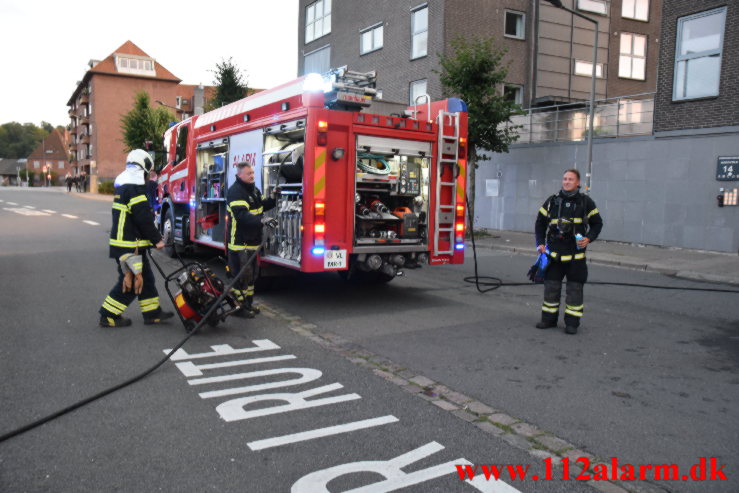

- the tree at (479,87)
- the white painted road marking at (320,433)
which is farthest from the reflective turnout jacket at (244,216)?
the tree at (479,87)

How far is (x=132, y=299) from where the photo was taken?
6.46 metres

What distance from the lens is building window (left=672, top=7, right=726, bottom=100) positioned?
14258mm

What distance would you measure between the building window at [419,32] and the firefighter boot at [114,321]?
1900cm

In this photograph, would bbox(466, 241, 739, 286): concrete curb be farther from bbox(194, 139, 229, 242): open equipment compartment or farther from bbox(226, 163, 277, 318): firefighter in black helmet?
bbox(226, 163, 277, 318): firefighter in black helmet

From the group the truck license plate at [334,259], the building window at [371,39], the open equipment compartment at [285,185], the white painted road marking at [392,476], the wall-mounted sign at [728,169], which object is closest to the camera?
the white painted road marking at [392,476]

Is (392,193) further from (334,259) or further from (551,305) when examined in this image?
(551,305)

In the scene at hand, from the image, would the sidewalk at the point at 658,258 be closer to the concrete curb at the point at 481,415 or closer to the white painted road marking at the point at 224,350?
the concrete curb at the point at 481,415

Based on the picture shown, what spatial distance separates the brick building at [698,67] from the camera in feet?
45.6

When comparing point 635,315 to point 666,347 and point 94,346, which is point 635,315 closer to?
point 666,347

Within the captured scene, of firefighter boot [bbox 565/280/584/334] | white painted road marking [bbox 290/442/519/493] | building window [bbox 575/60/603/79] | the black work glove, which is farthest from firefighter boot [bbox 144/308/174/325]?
building window [bbox 575/60/603/79]

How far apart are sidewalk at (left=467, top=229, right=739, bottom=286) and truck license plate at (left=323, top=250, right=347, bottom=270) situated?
7202 millimetres

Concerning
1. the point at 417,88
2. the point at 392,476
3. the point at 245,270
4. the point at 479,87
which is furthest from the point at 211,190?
the point at 417,88

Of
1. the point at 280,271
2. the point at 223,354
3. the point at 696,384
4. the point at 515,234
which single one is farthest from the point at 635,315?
the point at 515,234

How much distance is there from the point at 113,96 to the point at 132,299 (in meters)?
72.9
